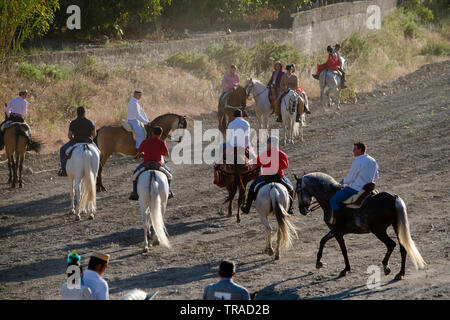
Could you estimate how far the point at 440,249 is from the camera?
12.9 m

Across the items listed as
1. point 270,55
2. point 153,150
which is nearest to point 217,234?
point 153,150

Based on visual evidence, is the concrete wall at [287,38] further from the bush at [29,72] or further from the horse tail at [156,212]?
the horse tail at [156,212]

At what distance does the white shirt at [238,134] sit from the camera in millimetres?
15016

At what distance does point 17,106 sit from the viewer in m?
18.0

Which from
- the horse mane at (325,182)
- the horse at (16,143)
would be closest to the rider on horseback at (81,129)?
the horse at (16,143)

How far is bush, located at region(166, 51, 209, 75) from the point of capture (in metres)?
28.1

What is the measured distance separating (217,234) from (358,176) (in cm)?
388

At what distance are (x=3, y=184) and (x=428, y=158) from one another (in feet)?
38.6

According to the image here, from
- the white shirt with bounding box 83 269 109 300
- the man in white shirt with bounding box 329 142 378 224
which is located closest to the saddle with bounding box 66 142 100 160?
the man in white shirt with bounding box 329 142 378 224

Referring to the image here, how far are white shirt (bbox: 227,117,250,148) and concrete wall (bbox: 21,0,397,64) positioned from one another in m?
11.9

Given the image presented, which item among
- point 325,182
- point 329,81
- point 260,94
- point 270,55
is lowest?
point 325,182

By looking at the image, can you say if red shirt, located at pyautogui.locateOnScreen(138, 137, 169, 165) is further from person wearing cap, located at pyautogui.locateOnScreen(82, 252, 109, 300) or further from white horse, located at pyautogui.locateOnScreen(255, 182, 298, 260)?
person wearing cap, located at pyautogui.locateOnScreen(82, 252, 109, 300)

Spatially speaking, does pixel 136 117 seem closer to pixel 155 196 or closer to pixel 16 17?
pixel 155 196
